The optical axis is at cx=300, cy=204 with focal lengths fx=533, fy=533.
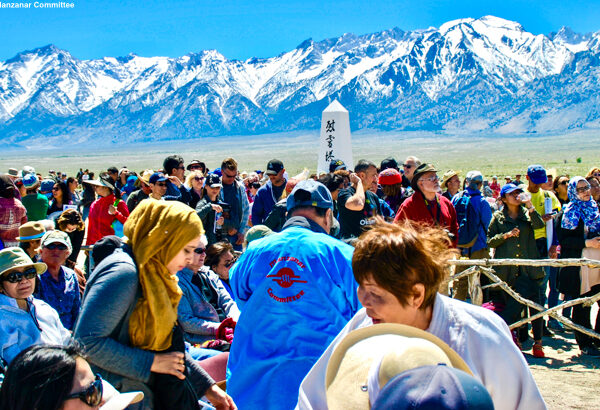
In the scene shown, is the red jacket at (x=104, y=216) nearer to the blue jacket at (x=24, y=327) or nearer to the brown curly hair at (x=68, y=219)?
the brown curly hair at (x=68, y=219)

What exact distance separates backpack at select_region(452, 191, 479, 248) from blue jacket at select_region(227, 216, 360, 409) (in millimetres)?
4372

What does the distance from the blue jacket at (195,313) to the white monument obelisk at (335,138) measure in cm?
1417

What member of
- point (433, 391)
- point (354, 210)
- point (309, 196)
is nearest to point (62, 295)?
point (309, 196)

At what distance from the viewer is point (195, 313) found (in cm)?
411

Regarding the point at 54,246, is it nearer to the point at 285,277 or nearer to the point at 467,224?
the point at 285,277

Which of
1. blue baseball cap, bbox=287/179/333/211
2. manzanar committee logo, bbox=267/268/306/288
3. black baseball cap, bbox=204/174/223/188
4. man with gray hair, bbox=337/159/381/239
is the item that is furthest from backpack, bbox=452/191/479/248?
manzanar committee logo, bbox=267/268/306/288

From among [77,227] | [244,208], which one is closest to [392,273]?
[244,208]

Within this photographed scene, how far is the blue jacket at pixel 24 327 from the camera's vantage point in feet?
10.4

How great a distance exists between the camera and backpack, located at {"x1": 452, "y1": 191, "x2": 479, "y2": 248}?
6.66m

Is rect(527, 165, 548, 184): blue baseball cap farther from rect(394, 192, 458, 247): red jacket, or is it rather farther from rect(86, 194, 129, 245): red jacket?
rect(86, 194, 129, 245): red jacket

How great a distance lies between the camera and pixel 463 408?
113 cm

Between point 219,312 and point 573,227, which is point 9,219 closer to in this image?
point 219,312

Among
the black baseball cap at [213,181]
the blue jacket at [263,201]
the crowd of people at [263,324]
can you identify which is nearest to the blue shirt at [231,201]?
the blue jacket at [263,201]

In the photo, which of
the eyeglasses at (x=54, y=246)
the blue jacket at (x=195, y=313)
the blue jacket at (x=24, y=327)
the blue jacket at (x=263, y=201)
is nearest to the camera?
the blue jacket at (x=24, y=327)
